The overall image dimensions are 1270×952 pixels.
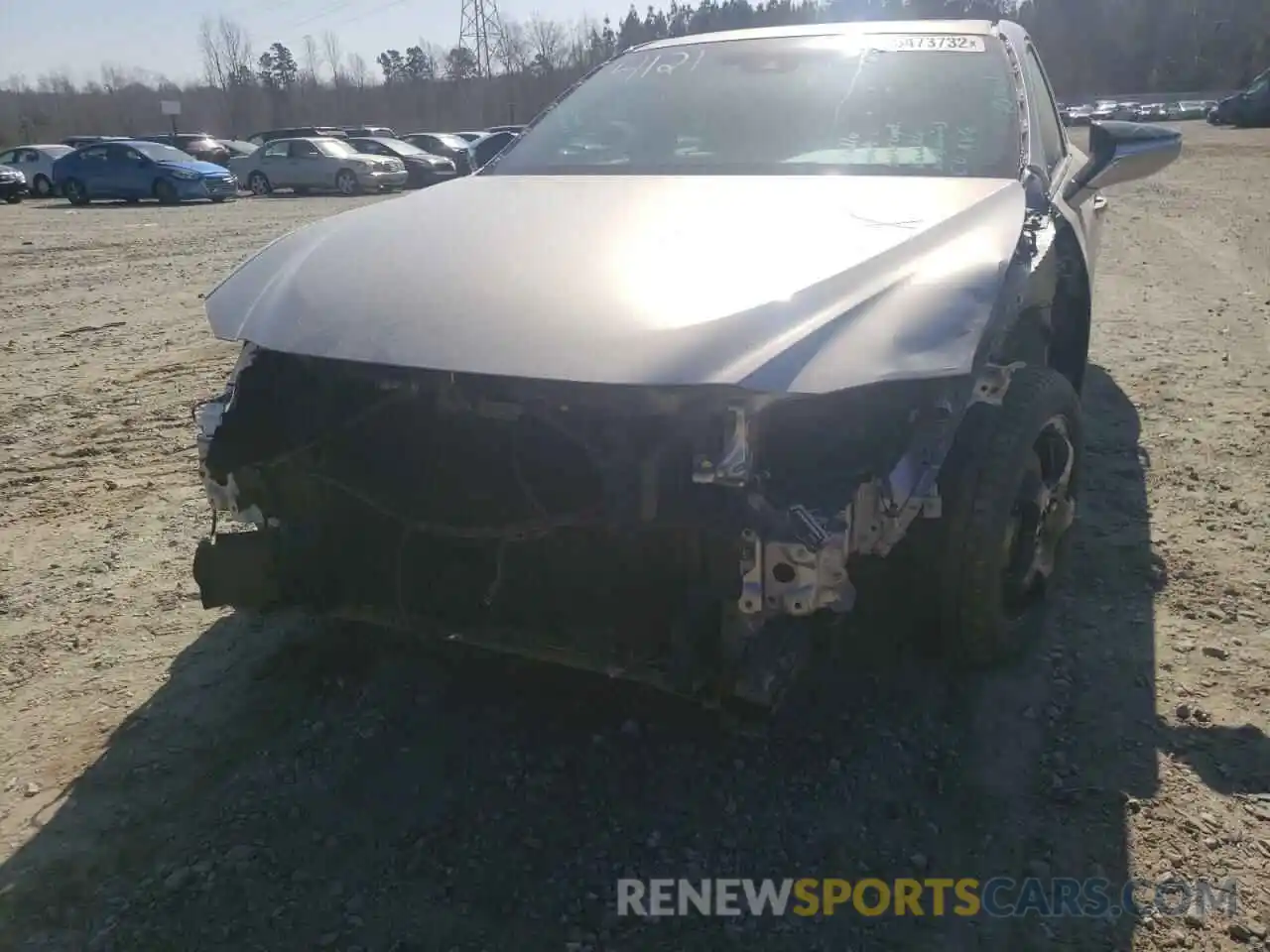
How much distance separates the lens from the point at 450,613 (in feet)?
7.90

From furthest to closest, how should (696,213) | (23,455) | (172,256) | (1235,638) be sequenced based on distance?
(172,256)
(23,455)
(1235,638)
(696,213)

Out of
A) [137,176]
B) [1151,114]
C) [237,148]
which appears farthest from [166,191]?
[1151,114]

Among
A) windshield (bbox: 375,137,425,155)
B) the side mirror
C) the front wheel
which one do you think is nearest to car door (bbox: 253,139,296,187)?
the front wheel

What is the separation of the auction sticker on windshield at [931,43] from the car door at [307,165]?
67.2 feet

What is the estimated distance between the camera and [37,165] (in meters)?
23.7

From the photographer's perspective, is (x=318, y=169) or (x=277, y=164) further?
(x=277, y=164)

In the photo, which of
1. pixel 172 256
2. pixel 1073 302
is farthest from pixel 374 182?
pixel 1073 302

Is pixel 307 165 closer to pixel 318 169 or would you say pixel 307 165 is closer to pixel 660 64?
pixel 318 169

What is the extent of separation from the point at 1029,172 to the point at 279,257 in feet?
7.24

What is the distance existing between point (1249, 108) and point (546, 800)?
39063mm

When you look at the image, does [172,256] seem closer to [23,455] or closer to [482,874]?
[23,455]

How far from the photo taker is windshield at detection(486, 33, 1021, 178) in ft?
10.4

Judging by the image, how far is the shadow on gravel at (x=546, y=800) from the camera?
2.04 meters

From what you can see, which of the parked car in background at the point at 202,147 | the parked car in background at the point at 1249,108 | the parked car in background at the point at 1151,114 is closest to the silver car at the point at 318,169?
the parked car in background at the point at 202,147
